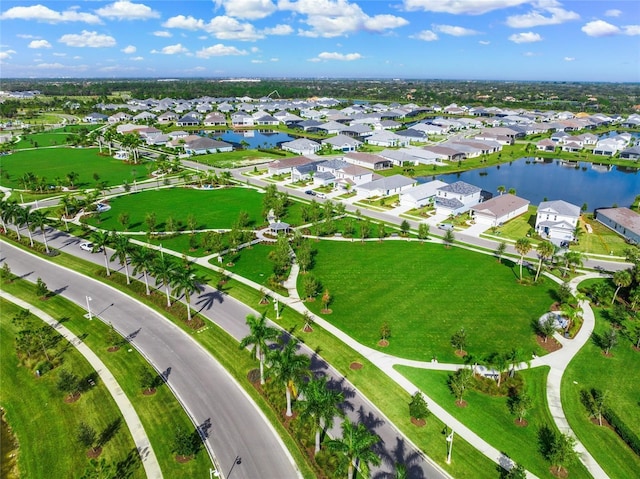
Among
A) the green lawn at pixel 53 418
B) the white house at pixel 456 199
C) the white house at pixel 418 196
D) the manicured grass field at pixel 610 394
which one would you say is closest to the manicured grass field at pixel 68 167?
the white house at pixel 418 196

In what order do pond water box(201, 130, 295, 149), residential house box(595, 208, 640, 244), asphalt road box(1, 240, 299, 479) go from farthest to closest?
pond water box(201, 130, 295, 149) < residential house box(595, 208, 640, 244) < asphalt road box(1, 240, 299, 479)

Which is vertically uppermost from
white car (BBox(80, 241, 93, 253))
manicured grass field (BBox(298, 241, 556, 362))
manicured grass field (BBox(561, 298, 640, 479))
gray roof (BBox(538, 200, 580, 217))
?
gray roof (BBox(538, 200, 580, 217))

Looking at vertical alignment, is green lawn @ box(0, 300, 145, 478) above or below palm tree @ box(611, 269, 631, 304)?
below

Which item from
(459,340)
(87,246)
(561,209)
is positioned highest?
(561,209)

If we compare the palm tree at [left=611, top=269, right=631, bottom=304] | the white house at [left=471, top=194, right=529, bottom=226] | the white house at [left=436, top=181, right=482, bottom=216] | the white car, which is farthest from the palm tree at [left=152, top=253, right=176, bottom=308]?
the white house at [left=471, top=194, right=529, bottom=226]

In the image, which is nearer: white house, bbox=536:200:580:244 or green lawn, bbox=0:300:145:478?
green lawn, bbox=0:300:145:478

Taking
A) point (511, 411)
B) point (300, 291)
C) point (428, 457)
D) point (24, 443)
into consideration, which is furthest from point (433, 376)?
point (24, 443)

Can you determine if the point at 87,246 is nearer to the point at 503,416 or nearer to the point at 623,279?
the point at 503,416

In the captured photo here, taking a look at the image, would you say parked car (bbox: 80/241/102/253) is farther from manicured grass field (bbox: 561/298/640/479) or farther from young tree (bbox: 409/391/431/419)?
manicured grass field (bbox: 561/298/640/479)

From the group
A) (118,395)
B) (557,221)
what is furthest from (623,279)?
(118,395)
